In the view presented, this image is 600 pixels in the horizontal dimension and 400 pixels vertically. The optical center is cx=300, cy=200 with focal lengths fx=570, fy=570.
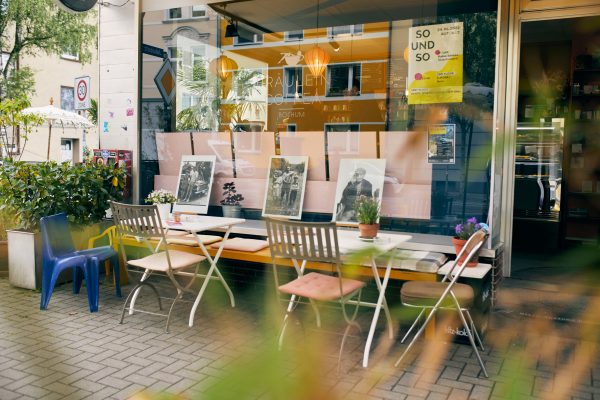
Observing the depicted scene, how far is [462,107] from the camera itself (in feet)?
16.5

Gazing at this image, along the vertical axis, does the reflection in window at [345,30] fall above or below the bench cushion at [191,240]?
above

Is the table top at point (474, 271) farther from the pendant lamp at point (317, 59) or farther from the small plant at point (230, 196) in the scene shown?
the pendant lamp at point (317, 59)

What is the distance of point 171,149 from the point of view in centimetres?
635

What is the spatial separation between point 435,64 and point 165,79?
298cm

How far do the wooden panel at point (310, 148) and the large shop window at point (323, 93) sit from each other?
0.01 metres

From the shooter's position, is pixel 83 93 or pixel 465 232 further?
pixel 83 93

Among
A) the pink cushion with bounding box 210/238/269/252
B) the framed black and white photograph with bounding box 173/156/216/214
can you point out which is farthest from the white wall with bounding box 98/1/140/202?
the pink cushion with bounding box 210/238/269/252

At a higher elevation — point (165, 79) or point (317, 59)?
point (317, 59)

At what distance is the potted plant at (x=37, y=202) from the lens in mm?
5391

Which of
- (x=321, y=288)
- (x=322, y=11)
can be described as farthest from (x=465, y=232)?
(x=322, y=11)

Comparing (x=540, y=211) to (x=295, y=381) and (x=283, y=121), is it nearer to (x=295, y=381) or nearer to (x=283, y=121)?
(x=283, y=121)

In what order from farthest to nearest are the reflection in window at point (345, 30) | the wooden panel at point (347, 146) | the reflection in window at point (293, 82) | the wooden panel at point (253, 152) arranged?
1. the reflection in window at point (293, 82)
2. the wooden panel at point (253, 152)
3. the reflection in window at point (345, 30)
4. the wooden panel at point (347, 146)

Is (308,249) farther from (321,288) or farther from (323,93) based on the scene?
(323,93)

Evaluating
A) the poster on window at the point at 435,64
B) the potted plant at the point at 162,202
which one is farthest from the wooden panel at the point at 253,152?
the poster on window at the point at 435,64
